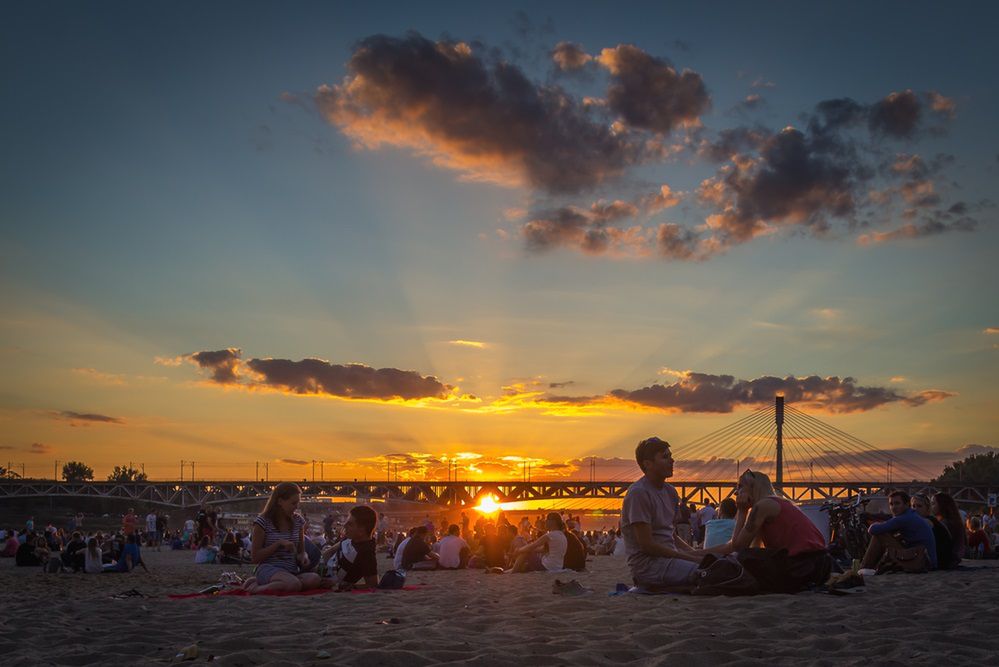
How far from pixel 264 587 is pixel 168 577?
25.0ft

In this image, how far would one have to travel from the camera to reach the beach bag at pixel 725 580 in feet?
26.3

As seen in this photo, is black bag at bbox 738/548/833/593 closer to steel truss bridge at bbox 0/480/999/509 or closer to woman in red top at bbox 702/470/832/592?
woman in red top at bbox 702/470/832/592

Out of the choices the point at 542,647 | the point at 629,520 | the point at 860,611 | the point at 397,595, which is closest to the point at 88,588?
the point at 397,595

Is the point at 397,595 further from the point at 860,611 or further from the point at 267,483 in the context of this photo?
the point at 267,483

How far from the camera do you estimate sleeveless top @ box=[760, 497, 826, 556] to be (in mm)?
8430

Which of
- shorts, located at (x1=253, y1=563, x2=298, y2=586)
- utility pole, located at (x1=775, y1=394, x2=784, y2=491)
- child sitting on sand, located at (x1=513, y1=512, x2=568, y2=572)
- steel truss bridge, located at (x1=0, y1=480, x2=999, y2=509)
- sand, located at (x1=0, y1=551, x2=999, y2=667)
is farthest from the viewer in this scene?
steel truss bridge, located at (x1=0, y1=480, x2=999, y2=509)

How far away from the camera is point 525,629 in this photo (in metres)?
6.34

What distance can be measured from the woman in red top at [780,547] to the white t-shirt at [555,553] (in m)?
6.43

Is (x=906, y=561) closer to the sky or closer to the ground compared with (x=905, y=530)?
closer to the ground

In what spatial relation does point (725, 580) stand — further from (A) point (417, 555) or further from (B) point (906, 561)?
(A) point (417, 555)

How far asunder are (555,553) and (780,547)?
22.8ft

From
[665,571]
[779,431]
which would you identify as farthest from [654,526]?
[779,431]

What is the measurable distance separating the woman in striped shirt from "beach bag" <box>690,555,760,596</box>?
14.3ft

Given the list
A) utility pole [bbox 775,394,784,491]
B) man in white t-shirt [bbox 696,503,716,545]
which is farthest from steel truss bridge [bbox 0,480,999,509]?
man in white t-shirt [bbox 696,503,716,545]
